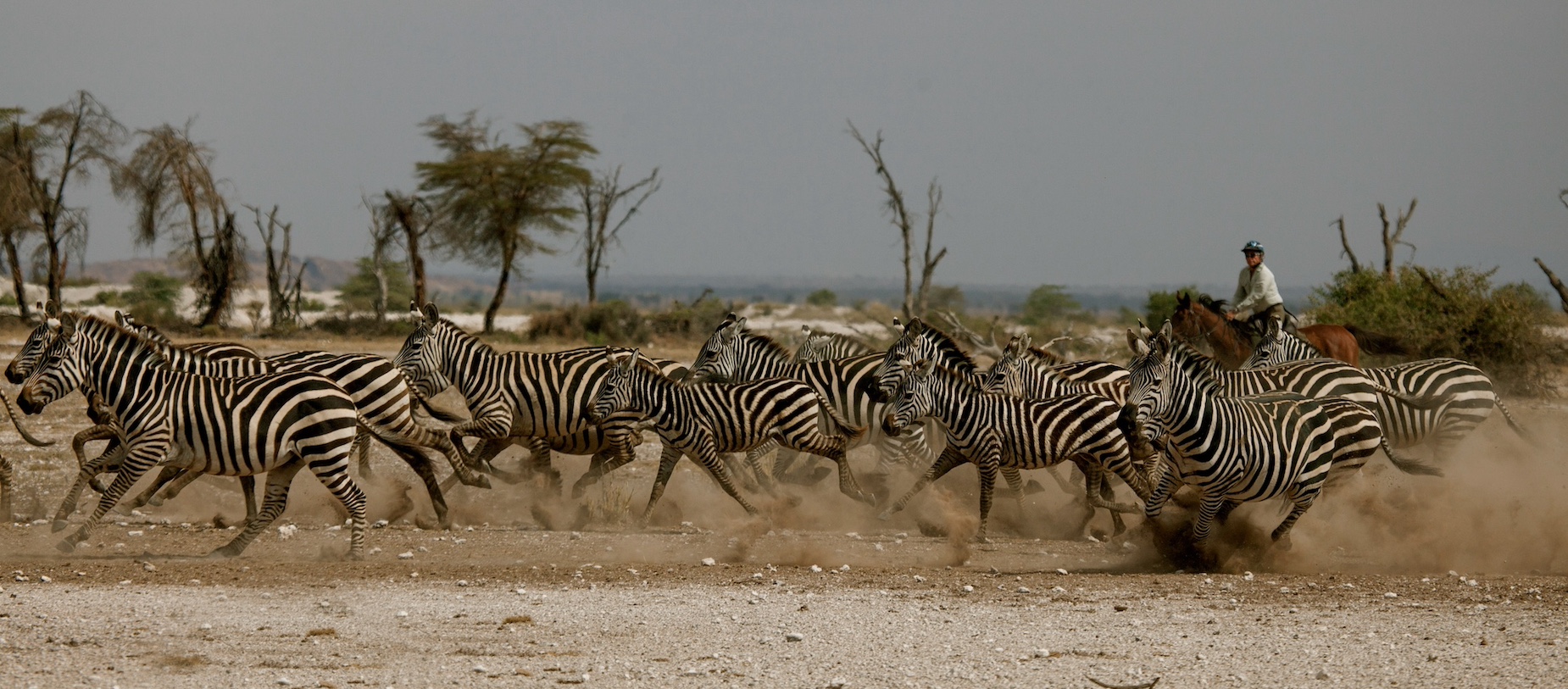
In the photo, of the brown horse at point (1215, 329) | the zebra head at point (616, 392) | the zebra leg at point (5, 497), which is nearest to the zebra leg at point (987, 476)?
the zebra head at point (616, 392)

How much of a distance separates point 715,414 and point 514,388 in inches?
73.4

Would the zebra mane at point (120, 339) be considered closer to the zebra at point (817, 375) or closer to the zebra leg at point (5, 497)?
the zebra leg at point (5, 497)

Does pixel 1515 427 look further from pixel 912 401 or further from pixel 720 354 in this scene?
pixel 720 354

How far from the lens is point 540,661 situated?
654cm

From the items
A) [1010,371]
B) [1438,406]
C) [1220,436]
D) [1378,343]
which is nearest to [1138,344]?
[1220,436]

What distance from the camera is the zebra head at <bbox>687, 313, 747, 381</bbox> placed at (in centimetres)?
1315

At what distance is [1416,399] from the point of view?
12.0 m

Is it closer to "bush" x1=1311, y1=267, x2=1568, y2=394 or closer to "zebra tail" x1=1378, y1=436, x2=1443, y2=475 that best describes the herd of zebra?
"zebra tail" x1=1378, y1=436, x2=1443, y2=475

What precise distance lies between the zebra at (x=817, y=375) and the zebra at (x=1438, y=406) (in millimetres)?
3886

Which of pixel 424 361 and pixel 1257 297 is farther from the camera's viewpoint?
pixel 1257 297

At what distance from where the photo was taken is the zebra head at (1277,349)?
13.3 m

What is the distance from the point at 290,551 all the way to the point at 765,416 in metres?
3.61

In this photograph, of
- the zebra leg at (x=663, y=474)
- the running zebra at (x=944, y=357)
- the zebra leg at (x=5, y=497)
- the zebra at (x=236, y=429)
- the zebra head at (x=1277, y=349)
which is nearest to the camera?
the zebra at (x=236, y=429)

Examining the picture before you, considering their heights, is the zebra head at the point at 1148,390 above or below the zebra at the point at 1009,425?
above
